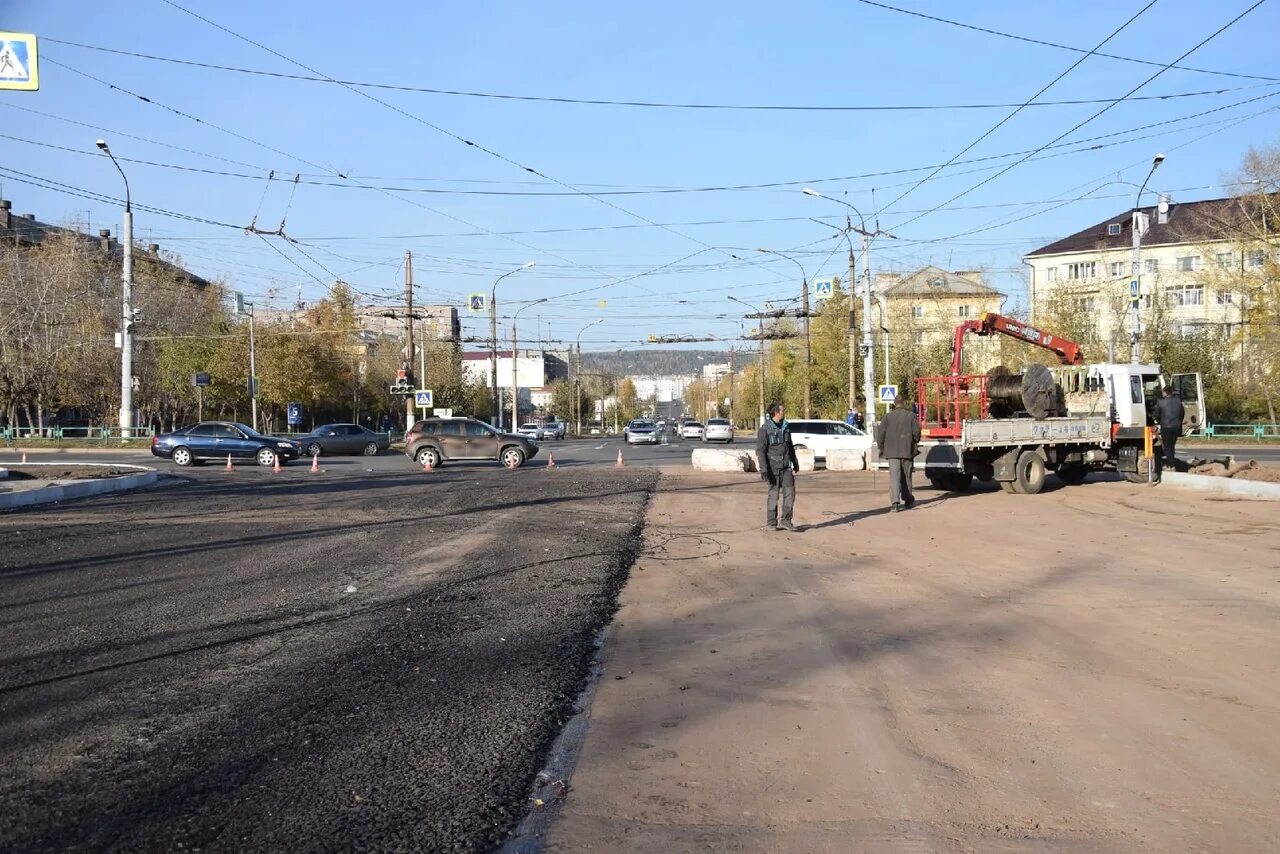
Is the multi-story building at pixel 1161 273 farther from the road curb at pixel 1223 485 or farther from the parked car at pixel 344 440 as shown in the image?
the parked car at pixel 344 440

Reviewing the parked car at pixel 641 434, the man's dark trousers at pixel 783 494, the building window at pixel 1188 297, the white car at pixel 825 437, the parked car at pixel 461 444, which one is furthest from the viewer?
the building window at pixel 1188 297

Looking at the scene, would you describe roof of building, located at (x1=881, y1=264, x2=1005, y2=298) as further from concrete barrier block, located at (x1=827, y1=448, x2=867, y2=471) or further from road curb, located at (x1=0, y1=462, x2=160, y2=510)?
road curb, located at (x1=0, y1=462, x2=160, y2=510)

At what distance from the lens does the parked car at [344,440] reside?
45062 millimetres

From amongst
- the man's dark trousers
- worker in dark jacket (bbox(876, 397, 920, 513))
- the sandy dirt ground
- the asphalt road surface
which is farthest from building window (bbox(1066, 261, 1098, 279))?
the asphalt road surface

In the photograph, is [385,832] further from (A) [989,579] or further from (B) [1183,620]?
(A) [989,579]

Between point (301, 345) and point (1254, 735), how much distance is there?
6447 centimetres

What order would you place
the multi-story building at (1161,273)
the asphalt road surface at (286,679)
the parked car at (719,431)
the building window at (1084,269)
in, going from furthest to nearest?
the building window at (1084,269)
the parked car at (719,431)
the multi-story building at (1161,273)
the asphalt road surface at (286,679)

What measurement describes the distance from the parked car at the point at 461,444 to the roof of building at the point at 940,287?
42.1 m

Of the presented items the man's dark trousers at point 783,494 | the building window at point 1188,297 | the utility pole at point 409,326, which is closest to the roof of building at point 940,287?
the building window at point 1188,297

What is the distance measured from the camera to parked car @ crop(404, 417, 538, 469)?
1309 inches

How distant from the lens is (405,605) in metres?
9.16

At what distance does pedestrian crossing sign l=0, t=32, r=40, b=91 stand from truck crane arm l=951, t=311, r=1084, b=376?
16762 mm

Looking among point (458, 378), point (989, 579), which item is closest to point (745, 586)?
point (989, 579)

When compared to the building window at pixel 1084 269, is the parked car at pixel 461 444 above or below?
below
